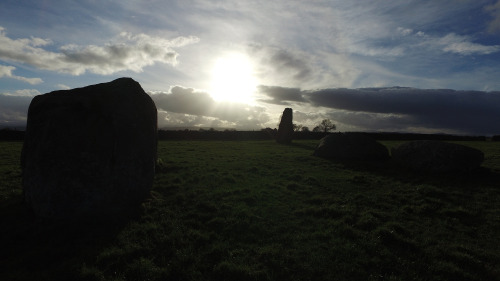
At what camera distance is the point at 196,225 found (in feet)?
29.7

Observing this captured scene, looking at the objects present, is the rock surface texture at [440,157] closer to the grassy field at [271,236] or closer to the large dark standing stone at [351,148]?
the grassy field at [271,236]

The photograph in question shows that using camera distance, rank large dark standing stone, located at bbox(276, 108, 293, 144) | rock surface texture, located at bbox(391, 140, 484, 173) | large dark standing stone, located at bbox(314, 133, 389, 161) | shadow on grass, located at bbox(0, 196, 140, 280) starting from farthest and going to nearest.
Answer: large dark standing stone, located at bbox(276, 108, 293, 144)
large dark standing stone, located at bbox(314, 133, 389, 161)
rock surface texture, located at bbox(391, 140, 484, 173)
shadow on grass, located at bbox(0, 196, 140, 280)

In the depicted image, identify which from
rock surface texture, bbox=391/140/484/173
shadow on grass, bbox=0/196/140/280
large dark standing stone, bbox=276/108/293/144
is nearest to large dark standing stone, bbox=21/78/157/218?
shadow on grass, bbox=0/196/140/280

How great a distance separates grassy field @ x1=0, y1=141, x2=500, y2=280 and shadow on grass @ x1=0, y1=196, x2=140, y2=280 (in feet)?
0.10

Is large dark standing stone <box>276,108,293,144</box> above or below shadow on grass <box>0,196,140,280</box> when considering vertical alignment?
above

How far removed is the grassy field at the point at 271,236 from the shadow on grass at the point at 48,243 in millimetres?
29

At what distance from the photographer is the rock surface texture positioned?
15.9 metres

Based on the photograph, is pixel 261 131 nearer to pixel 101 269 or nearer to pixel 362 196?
pixel 362 196

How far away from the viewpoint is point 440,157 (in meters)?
16.4

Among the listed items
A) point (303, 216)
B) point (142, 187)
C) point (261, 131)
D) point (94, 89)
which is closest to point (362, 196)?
point (303, 216)

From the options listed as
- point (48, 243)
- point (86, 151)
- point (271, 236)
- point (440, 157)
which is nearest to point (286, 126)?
point (440, 157)

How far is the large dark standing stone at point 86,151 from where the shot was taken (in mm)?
8516

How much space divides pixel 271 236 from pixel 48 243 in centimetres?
604

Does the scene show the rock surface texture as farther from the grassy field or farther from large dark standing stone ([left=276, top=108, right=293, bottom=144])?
large dark standing stone ([left=276, top=108, right=293, bottom=144])
